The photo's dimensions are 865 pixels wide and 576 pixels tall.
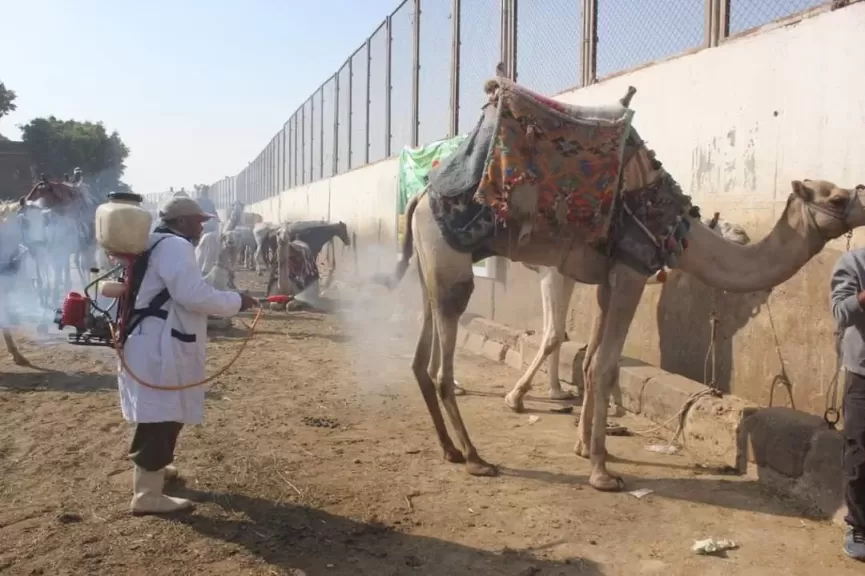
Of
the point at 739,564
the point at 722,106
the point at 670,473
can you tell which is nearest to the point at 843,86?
the point at 722,106

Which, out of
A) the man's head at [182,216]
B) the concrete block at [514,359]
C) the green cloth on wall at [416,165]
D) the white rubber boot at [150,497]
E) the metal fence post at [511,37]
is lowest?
the white rubber boot at [150,497]

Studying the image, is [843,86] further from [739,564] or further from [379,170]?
[379,170]

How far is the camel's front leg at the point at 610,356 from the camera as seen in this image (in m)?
4.96

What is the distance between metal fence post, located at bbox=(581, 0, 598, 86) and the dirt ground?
4.18 metres

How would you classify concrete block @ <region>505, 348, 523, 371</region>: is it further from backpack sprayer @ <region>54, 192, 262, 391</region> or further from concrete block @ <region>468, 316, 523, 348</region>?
backpack sprayer @ <region>54, 192, 262, 391</region>

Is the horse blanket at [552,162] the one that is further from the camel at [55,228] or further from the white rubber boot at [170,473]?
the camel at [55,228]

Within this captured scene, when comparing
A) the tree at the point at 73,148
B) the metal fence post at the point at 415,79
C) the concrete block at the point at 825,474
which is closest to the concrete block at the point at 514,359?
the concrete block at the point at 825,474

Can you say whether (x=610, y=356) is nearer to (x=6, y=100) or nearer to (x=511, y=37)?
(x=511, y=37)

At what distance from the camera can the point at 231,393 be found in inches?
298

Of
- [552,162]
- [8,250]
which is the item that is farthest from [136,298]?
[8,250]

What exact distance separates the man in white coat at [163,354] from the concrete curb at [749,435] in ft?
11.6

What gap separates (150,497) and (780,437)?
400 cm

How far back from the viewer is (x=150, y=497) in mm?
4270

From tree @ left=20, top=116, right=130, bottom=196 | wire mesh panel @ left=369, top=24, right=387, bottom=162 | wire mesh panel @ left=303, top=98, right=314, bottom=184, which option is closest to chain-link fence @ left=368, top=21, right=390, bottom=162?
wire mesh panel @ left=369, top=24, right=387, bottom=162
